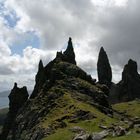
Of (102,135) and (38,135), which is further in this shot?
(38,135)

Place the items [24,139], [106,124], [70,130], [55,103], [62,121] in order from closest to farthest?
[70,130], [106,124], [62,121], [24,139], [55,103]

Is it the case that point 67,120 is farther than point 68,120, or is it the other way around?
point 67,120

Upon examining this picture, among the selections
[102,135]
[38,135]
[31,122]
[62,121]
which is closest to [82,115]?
[62,121]

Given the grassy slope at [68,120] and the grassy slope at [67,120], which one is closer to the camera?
the grassy slope at [67,120]

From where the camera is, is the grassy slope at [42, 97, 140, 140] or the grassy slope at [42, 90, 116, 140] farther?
the grassy slope at [42, 90, 116, 140]

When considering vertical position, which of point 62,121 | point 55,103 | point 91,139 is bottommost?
Result: point 91,139

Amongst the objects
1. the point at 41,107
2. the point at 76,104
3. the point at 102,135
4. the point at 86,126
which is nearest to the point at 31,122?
the point at 41,107

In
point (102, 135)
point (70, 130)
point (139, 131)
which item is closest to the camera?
point (139, 131)

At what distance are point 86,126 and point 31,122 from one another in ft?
164

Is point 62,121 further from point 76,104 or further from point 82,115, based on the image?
point 76,104

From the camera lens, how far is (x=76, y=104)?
182 m

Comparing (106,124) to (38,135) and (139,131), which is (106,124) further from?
(139,131)

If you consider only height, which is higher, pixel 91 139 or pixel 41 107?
pixel 41 107

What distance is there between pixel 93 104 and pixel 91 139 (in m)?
103
